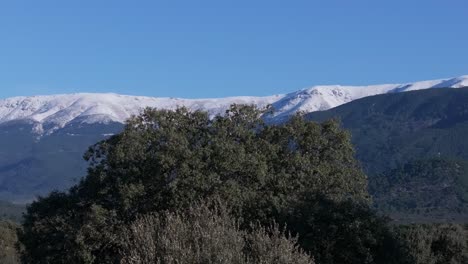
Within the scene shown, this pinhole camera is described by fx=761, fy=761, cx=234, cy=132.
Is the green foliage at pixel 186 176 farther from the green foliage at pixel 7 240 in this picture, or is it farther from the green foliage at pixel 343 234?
the green foliage at pixel 7 240

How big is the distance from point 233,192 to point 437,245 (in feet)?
39.1

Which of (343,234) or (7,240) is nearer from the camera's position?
(343,234)

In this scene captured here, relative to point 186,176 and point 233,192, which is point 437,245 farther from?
point 186,176

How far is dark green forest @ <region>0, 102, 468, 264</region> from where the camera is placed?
31.4 m

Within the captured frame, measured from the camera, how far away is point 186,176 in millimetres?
33344

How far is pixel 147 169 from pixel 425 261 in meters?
13.6

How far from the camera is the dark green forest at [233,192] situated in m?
31.4

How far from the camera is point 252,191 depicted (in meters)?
34.2

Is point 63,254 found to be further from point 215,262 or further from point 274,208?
point 215,262

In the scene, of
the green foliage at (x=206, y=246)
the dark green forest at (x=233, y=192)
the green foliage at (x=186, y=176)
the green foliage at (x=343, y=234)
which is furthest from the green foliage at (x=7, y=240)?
the green foliage at (x=206, y=246)

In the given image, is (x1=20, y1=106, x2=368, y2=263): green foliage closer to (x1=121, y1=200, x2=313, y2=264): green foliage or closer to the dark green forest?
the dark green forest

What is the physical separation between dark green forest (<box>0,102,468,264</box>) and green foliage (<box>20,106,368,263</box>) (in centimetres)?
6

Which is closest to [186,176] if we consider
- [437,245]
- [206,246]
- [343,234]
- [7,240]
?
[343,234]

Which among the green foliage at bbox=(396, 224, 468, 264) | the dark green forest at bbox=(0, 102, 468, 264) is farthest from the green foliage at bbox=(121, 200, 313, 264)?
the green foliage at bbox=(396, 224, 468, 264)
